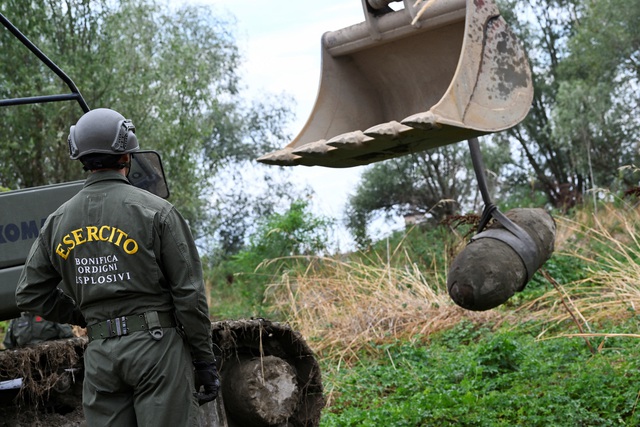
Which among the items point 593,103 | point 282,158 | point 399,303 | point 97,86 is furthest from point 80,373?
point 593,103

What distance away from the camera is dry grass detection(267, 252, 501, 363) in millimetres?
9711

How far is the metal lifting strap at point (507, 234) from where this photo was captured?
535cm

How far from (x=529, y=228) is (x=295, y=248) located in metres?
7.38

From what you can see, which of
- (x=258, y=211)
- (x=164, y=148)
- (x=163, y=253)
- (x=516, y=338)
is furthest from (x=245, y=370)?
(x=258, y=211)

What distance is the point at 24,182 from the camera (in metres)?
14.9

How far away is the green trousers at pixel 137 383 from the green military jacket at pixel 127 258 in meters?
0.12

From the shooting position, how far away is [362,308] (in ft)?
33.8

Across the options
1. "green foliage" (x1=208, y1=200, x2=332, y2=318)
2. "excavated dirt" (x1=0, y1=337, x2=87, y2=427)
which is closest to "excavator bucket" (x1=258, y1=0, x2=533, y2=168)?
"excavated dirt" (x1=0, y1=337, x2=87, y2=427)

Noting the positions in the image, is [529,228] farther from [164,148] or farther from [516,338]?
[164,148]

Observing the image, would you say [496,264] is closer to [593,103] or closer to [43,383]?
[43,383]

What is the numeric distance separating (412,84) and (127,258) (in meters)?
2.98

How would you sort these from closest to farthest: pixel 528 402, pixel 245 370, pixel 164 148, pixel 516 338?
pixel 245 370
pixel 528 402
pixel 516 338
pixel 164 148

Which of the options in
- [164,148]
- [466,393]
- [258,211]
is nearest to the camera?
[466,393]

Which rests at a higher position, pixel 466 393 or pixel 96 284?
pixel 96 284
